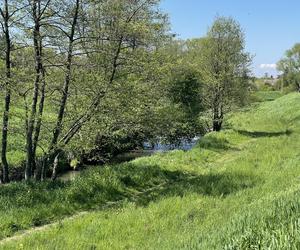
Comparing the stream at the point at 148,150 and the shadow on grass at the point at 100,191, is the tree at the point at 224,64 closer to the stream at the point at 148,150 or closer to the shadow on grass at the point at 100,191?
the stream at the point at 148,150

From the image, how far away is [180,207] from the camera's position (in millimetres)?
10648

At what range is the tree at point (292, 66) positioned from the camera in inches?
3969

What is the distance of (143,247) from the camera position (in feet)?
26.3

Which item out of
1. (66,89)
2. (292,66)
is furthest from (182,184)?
(292,66)

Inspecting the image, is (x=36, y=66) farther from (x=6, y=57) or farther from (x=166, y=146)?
(x=166, y=146)

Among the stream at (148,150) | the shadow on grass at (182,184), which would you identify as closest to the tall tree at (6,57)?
the shadow on grass at (182,184)

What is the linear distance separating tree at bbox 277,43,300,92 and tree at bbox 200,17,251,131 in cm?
7184

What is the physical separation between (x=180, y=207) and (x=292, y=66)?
98450mm

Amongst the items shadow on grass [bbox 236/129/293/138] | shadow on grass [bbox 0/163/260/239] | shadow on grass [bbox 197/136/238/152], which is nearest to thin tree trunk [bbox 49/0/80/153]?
shadow on grass [bbox 0/163/260/239]

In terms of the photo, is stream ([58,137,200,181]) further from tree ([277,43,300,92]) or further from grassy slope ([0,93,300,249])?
tree ([277,43,300,92])

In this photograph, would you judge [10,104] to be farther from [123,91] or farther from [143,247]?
[143,247]

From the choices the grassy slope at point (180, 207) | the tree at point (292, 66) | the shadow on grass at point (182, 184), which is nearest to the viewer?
the grassy slope at point (180, 207)

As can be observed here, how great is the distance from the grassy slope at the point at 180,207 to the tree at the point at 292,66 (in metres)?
86.9

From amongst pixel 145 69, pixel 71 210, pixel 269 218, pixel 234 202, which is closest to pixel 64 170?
pixel 145 69
